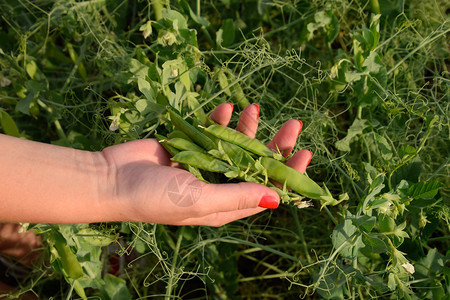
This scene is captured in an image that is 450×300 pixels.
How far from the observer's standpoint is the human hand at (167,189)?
1018 mm

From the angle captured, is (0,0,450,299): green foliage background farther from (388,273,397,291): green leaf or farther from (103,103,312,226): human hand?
(103,103,312,226): human hand

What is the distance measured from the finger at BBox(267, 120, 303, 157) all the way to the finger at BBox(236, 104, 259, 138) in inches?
3.0

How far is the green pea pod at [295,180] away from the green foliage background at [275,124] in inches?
4.2

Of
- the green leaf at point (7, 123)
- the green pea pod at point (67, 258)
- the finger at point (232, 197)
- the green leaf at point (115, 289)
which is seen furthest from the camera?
the green leaf at point (7, 123)

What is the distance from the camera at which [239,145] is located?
3.85ft

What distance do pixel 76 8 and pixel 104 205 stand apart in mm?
890

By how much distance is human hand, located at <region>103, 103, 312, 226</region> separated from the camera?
3.34ft

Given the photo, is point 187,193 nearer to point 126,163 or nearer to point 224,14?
point 126,163

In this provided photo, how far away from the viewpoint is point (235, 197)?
1.02 meters

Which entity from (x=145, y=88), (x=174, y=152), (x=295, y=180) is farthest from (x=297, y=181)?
(x=145, y=88)

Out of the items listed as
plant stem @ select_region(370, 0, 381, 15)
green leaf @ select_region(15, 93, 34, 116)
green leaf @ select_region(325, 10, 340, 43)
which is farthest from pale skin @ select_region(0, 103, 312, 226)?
plant stem @ select_region(370, 0, 381, 15)

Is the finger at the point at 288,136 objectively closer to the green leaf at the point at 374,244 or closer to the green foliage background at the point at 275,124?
the green foliage background at the point at 275,124

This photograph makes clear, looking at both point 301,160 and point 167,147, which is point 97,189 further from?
point 301,160

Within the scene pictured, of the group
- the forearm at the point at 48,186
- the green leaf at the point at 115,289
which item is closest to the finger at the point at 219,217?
the forearm at the point at 48,186
